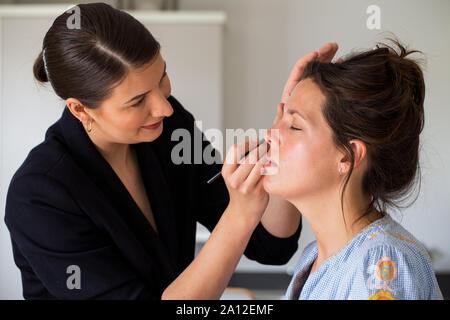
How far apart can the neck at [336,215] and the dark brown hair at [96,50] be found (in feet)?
1.48

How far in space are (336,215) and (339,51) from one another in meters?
1.89

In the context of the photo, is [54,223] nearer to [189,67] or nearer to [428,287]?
[428,287]

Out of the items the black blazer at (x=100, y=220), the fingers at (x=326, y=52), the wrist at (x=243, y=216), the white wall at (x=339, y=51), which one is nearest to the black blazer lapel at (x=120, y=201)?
the black blazer at (x=100, y=220)

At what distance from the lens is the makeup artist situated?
0.91 m

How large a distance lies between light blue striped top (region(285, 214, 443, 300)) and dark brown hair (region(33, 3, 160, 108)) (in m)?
0.56

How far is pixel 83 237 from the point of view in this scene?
982mm

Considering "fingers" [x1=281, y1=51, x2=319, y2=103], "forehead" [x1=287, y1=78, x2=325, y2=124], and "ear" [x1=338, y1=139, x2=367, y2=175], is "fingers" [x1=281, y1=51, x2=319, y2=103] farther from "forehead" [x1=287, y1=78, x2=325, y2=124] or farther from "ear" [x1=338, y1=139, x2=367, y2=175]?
"ear" [x1=338, y1=139, x2=367, y2=175]

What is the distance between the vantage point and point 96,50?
955mm

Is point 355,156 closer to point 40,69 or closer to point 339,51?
point 40,69

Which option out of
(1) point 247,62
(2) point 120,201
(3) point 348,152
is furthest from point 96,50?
(1) point 247,62

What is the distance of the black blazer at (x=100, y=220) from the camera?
96 centimetres

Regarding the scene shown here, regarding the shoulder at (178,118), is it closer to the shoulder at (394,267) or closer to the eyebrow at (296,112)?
the eyebrow at (296,112)

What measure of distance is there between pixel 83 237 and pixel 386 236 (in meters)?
0.60
